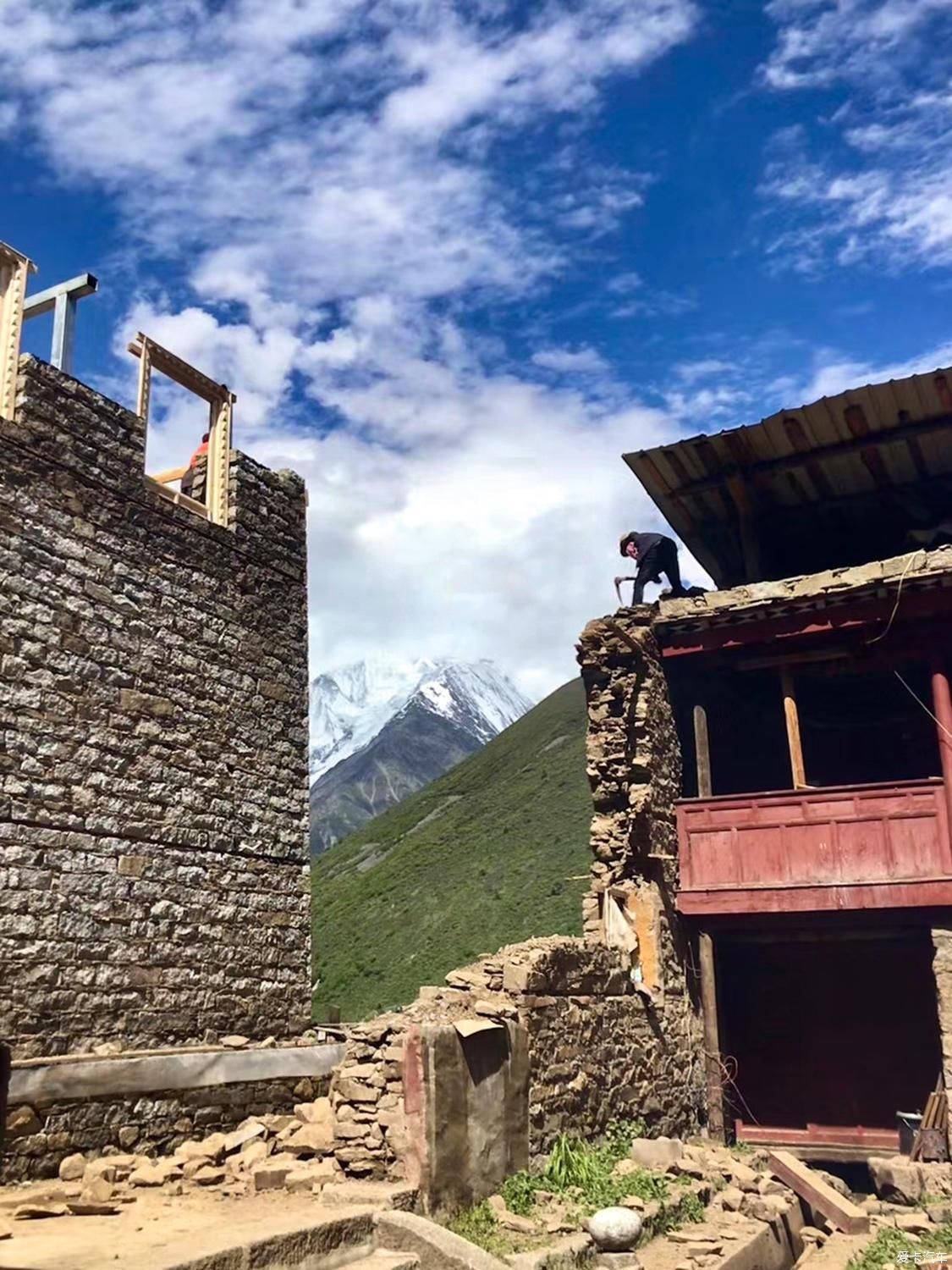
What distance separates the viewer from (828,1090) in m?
14.5

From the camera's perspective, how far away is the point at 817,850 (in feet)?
43.6

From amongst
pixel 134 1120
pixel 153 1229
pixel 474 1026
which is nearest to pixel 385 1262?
pixel 153 1229

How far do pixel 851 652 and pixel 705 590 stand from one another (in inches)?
77.0

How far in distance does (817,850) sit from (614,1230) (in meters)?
6.36

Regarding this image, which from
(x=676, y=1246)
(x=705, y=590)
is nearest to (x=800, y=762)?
(x=705, y=590)

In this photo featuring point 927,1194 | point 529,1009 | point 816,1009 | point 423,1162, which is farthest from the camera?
point 816,1009

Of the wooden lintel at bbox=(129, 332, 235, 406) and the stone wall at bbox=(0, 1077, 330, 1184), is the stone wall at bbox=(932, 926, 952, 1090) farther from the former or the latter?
the wooden lintel at bbox=(129, 332, 235, 406)

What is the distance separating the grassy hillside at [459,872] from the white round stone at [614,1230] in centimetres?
1363

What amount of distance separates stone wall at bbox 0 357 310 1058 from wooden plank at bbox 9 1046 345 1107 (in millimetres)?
387

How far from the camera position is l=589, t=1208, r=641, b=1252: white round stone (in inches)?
310

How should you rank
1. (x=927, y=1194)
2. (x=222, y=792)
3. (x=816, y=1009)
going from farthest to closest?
1. (x=816, y=1009)
2. (x=927, y=1194)
3. (x=222, y=792)

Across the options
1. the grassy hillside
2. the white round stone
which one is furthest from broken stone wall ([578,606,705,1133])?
the grassy hillside

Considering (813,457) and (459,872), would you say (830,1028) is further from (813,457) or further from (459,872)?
(459,872)

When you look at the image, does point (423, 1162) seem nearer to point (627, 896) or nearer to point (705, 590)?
point (627, 896)
